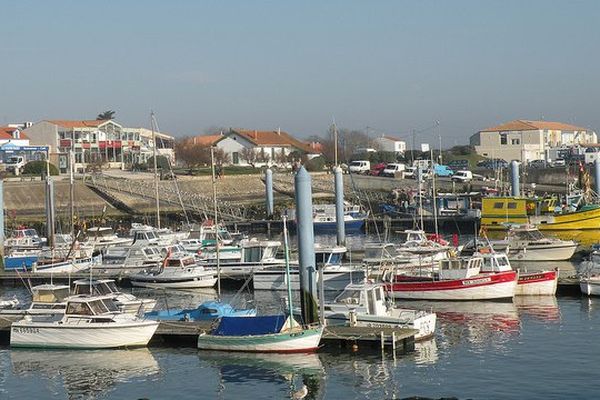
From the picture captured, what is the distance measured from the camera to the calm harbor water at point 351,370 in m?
27.1

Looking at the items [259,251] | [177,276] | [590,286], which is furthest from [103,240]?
[590,286]

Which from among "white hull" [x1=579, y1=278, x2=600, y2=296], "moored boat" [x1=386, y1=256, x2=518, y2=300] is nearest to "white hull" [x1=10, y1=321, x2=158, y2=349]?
"moored boat" [x1=386, y1=256, x2=518, y2=300]

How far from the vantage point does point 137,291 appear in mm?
46688

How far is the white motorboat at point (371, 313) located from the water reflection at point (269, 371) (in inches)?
→ 96.2

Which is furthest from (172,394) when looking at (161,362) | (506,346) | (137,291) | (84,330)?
(137,291)

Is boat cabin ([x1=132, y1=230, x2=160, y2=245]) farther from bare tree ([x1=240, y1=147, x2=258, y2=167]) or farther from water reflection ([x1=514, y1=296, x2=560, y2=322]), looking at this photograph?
bare tree ([x1=240, y1=147, x2=258, y2=167])

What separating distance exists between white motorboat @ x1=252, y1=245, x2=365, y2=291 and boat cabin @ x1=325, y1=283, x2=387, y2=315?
878cm

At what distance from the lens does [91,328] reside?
107 ft

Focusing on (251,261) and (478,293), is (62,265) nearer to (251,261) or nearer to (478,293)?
(251,261)

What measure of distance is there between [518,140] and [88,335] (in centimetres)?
10890

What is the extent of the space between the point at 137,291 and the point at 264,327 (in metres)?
16.6

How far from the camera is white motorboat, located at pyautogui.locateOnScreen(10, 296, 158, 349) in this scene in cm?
3250

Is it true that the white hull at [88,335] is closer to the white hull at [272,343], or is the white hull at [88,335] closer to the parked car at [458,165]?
the white hull at [272,343]

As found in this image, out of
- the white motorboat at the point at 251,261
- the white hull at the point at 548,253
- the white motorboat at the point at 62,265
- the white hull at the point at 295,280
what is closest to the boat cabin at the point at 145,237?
the white motorboat at the point at 62,265
